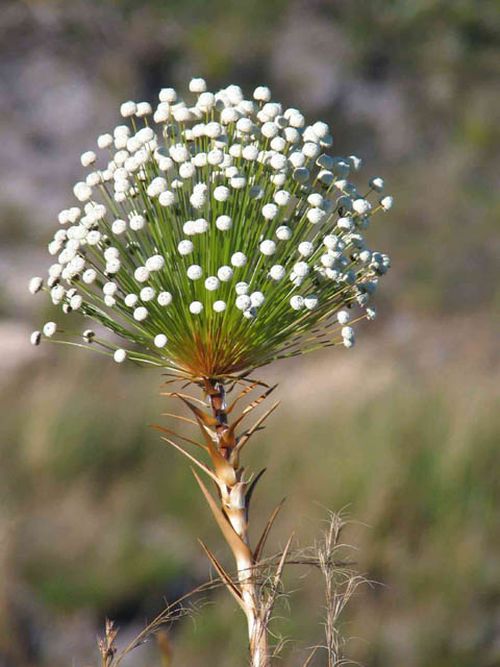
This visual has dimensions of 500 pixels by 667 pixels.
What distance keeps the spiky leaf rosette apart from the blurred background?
0.50 m

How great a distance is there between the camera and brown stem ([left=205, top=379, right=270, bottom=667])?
70.2 inches

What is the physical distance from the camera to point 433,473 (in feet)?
23.8

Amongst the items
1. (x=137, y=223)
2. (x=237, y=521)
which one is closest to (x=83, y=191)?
(x=137, y=223)

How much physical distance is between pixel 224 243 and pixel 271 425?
6378mm

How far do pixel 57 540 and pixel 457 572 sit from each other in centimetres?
263

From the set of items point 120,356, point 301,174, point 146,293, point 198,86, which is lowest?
point 120,356

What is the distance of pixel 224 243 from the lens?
1.89 meters

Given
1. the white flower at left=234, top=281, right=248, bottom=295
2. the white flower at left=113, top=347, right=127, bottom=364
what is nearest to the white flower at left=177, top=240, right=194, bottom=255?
the white flower at left=234, top=281, right=248, bottom=295

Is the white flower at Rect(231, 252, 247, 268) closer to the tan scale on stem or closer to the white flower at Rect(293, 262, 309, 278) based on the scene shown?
the white flower at Rect(293, 262, 309, 278)

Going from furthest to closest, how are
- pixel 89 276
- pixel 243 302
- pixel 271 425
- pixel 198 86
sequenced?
pixel 271 425, pixel 198 86, pixel 89 276, pixel 243 302

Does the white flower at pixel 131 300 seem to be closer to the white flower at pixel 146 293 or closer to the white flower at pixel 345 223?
the white flower at pixel 146 293

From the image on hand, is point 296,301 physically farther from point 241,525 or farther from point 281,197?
point 241,525

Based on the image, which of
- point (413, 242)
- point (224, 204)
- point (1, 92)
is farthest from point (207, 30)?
point (224, 204)

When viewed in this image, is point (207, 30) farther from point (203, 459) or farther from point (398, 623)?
point (398, 623)
